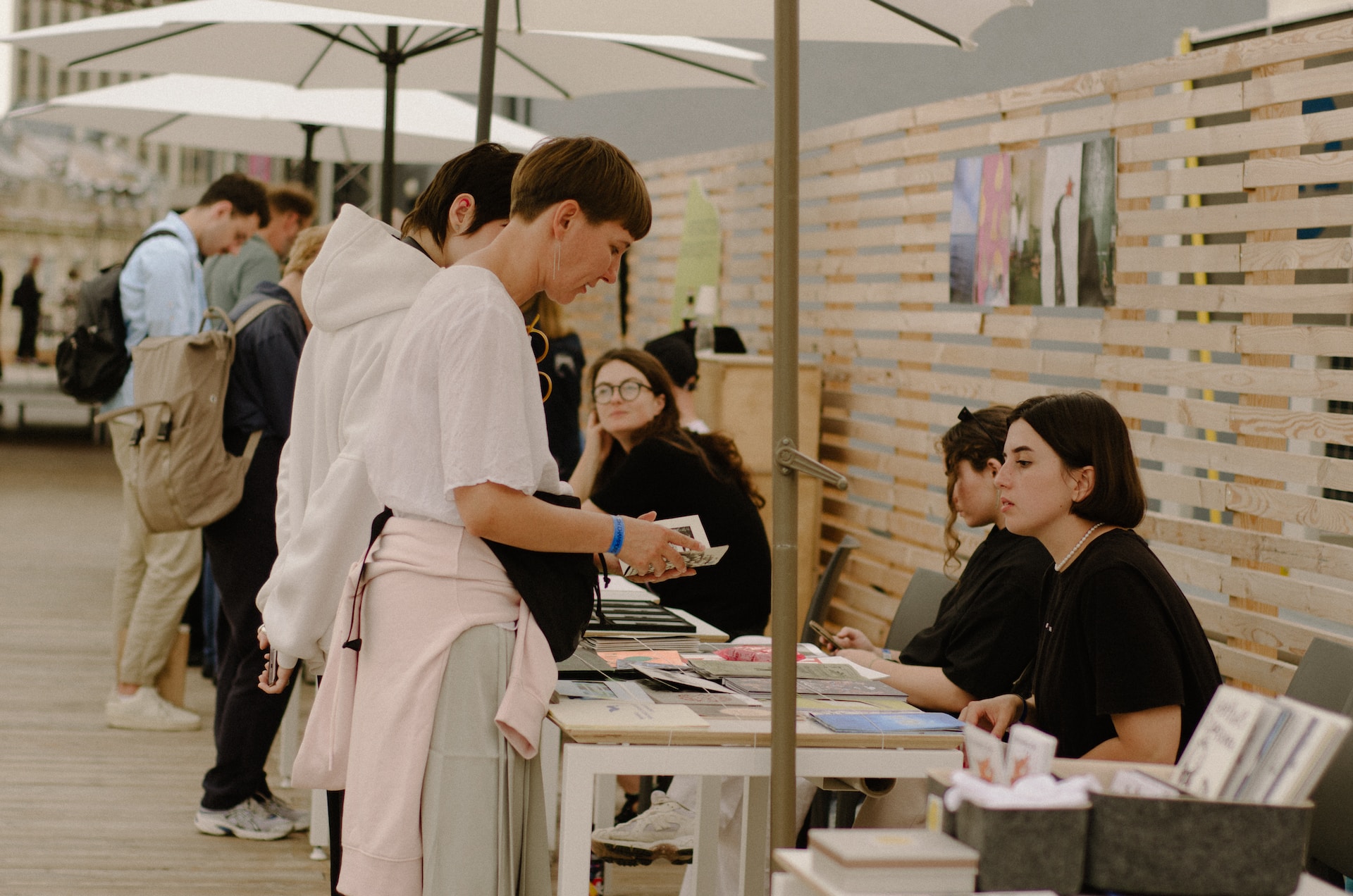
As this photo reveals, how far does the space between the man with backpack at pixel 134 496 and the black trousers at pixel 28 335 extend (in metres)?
12.4

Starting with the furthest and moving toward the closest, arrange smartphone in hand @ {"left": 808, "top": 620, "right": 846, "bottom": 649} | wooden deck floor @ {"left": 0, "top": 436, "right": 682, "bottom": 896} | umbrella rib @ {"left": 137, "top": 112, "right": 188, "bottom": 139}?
1. umbrella rib @ {"left": 137, "top": 112, "right": 188, "bottom": 139}
2. wooden deck floor @ {"left": 0, "top": 436, "right": 682, "bottom": 896}
3. smartphone in hand @ {"left": 808, "top": 620, "right": 846, "bottom": 649}

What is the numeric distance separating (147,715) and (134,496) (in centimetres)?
102

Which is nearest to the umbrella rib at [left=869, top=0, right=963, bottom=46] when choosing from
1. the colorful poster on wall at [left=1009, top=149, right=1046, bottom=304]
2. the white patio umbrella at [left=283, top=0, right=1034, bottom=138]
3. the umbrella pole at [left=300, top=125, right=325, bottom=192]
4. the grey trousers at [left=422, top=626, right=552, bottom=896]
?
the white patio umbrella at [left=283, top=0, right=1034, bottom=138]

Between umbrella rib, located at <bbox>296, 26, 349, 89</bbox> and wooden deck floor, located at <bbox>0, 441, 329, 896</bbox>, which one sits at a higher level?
umbrella rib, located at <bbox>296, 26, 349, 89</bbox>

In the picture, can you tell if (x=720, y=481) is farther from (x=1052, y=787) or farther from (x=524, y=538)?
(x=1052, y=787)

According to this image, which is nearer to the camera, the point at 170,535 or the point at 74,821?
the point at 74,821

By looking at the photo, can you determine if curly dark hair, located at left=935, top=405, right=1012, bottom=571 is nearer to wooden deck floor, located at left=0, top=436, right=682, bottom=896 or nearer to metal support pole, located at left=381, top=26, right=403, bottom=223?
wooden deck floor, located at left=0, top=436, right=682, bottom=896

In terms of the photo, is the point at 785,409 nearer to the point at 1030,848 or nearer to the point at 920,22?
the point at 1030,848

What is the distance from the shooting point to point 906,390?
18.4ft

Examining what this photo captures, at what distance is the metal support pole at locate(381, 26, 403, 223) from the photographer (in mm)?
5102

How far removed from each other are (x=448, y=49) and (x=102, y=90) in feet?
7.82

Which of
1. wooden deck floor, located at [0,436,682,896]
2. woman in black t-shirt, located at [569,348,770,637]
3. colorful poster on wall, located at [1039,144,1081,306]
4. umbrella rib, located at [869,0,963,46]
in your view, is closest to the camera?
umbrella rib, located at [869,0,963,46]

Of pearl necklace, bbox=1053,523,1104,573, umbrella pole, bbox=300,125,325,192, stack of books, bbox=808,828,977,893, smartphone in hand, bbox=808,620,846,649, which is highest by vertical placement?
umbrella pole, bbox=300,125,325,192

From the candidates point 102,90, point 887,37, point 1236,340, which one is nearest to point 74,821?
point 887,37
